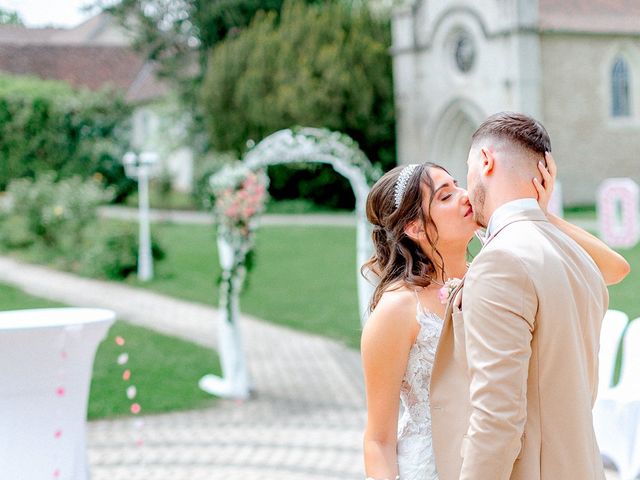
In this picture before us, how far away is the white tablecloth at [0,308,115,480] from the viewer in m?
4.56

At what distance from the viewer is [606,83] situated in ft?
99.8

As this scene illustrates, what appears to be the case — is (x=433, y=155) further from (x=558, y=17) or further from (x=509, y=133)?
(x=509, y=133)

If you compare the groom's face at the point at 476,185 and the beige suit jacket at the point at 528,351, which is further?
the groom's face at the point at 476,185

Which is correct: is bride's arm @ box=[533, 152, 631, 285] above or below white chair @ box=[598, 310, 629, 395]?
above

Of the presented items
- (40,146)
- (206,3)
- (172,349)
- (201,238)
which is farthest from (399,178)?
(206,3)

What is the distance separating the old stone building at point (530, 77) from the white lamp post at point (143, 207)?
14.5 m

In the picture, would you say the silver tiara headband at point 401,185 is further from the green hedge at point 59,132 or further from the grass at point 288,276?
the green hedge at point 59,132

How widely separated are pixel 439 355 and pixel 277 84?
28.2m

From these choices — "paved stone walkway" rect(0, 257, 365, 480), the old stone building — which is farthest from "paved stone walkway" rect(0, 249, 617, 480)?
the old stone building

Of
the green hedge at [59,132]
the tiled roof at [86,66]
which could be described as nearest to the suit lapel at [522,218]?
the green hedge at [59,132]

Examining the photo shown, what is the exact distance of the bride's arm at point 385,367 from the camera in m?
2.60

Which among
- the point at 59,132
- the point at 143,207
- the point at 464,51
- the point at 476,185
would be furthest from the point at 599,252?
the point at 59,132

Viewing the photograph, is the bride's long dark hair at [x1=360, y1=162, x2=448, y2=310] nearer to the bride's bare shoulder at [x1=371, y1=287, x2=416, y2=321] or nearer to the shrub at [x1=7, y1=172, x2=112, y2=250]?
the bride's bare shoulder at [x1=371, y1=287, x2=416, y2=321]

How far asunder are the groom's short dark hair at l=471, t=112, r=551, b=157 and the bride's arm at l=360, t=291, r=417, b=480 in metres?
0.54
